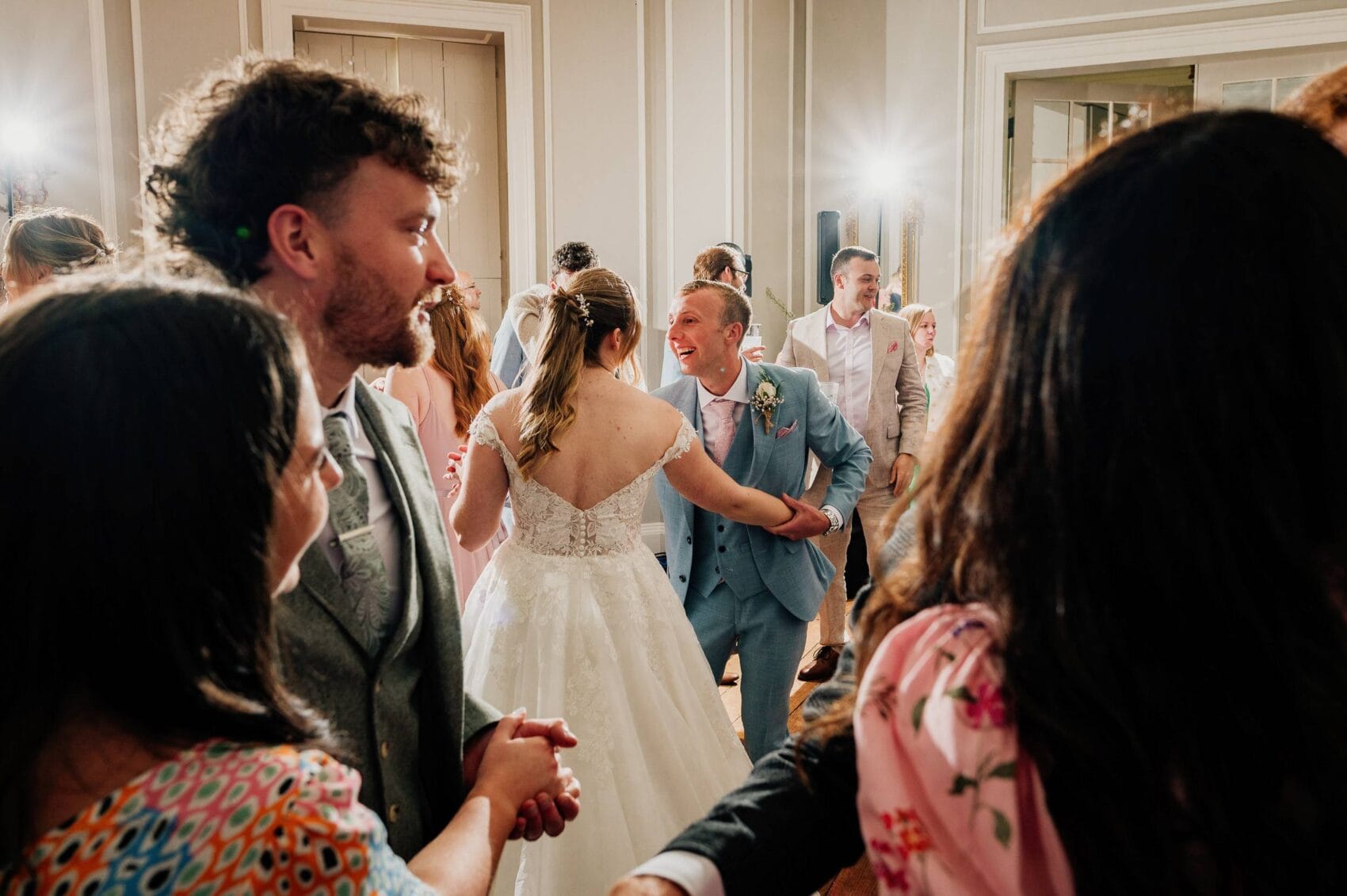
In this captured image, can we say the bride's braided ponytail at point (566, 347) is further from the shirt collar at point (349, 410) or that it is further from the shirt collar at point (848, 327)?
the shirt collar at point (848, 327)

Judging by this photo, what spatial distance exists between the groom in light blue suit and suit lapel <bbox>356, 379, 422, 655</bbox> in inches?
63.2

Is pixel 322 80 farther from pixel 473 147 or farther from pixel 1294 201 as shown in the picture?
pixel 473 147

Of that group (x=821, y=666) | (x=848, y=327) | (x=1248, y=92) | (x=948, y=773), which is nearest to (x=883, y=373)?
(x=848, y=327)

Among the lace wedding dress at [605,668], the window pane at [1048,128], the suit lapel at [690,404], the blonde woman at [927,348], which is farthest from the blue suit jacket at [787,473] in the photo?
the window pane at [1048,128]

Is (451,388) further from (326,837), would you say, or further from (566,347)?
(326,837)

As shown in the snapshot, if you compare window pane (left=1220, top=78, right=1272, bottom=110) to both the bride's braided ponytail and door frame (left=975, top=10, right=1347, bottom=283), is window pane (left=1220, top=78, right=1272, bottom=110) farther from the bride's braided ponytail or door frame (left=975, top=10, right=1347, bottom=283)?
the bride's braided ponytail

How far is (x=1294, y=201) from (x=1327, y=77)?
739mm

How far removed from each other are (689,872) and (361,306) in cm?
85

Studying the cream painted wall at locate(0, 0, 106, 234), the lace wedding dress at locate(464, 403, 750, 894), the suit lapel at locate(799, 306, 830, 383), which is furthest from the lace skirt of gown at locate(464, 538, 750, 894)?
the cream painted wall at locate(0, 0, 106, 234)

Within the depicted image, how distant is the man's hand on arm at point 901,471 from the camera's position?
4.72m

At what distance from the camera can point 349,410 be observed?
1380 mm

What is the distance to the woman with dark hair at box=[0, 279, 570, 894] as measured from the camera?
73 cm

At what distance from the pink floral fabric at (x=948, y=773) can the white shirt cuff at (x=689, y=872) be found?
0.55 feet

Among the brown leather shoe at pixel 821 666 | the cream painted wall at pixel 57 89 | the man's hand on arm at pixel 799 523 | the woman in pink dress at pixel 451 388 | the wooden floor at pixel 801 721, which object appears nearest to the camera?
the wooden floor at pixel 801 721
